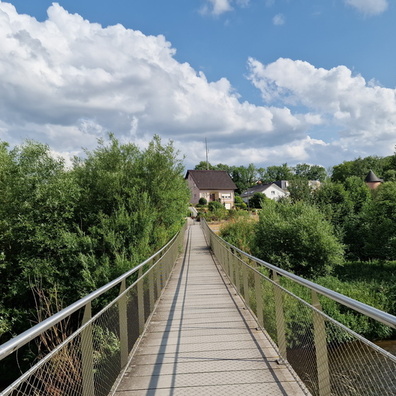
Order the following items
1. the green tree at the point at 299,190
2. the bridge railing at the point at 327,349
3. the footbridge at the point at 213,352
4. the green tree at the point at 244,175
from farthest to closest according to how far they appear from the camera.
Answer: the green tree at the point at 244,175
the green tree at the point at 299,190
the footbridge at the point at 213,352
the bridge railing at the point at 327,349

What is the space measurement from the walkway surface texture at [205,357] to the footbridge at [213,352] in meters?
0.01

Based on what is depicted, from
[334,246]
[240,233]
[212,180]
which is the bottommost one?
[334,246]

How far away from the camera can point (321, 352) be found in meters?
3.01

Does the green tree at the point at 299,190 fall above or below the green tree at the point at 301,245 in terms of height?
above

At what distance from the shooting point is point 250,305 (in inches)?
280

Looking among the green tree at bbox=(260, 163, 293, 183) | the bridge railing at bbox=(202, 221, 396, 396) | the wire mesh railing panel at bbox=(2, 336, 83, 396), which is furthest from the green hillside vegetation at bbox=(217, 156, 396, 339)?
the green tree at bbox=(260, 163, 293, 183)

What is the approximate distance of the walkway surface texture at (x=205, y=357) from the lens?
11.5 ft

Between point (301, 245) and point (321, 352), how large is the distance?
1612 cm

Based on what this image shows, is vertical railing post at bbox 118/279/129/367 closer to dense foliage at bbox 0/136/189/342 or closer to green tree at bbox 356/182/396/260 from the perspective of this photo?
dense foliage at bbox 0/136/189/342

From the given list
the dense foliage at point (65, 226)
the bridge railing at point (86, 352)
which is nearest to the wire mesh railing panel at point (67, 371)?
the bridge railing at point (86, 352)

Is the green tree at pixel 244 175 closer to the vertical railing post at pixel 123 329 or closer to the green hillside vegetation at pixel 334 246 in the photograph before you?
the green hillside vegetation at pixel 334 246

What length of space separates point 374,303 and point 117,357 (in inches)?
572

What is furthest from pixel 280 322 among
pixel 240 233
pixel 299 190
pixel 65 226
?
pixel 299 190

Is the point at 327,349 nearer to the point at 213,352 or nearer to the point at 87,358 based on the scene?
the point at 213,352
